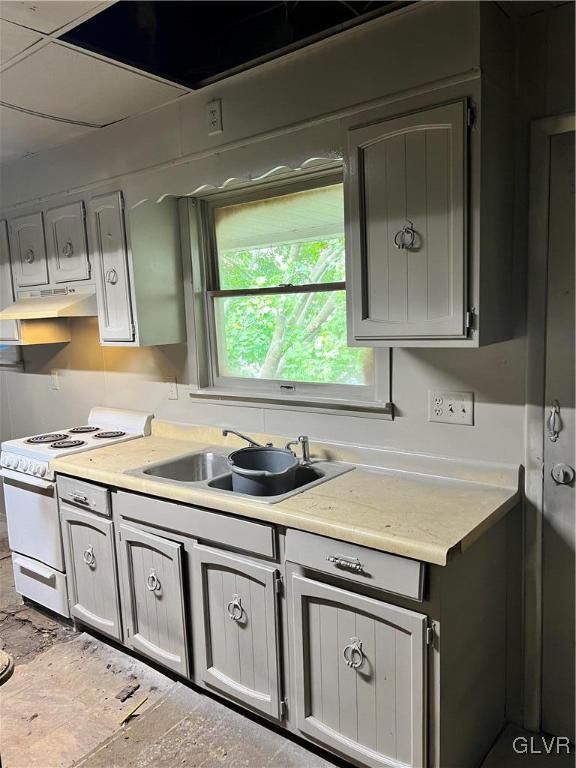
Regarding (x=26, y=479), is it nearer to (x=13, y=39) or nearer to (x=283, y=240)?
(x=283, y=240)

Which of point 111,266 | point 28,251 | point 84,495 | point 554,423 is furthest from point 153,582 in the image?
point 28,251

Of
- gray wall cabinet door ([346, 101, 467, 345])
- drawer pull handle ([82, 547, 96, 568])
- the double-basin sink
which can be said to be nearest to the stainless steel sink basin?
the double-basin sink

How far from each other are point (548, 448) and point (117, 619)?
1875 millimetres

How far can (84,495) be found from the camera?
95.8 inches

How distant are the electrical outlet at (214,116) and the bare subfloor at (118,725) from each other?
2.23 metres

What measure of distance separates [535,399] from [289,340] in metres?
1.09

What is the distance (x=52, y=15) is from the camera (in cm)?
169

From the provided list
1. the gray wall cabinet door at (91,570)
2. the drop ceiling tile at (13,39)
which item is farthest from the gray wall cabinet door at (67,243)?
the gray wall cabinet door at (91,570)

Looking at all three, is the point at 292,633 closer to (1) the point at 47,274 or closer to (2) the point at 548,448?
(2) the point at 548,448

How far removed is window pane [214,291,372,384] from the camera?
233 cm

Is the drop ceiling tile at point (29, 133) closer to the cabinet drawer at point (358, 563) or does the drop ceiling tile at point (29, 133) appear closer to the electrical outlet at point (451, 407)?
the electrical outlet at point (451, 407)

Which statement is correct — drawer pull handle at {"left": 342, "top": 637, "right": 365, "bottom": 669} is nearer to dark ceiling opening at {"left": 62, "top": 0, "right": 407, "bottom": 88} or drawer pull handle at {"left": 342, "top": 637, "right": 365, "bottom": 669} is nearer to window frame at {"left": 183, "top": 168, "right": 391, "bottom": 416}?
window frame at {"left": 183, "top": 168, "right": 391, "bottom": 416}

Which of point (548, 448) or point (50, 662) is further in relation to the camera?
point (50, 662)

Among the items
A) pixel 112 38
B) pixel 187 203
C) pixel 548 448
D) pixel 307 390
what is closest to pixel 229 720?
pixel 307 390
